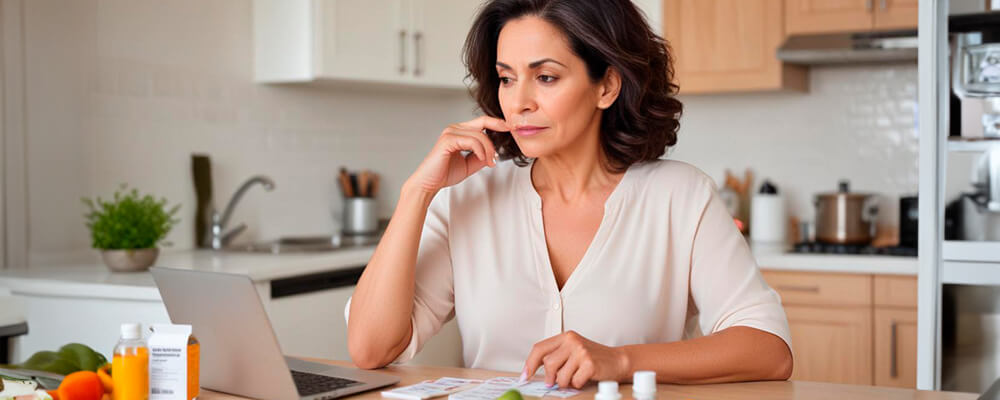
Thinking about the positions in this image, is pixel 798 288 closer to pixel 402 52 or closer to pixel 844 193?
pixel 844 193

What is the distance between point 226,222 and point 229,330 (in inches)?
92.4

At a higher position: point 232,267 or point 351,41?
point 351,41

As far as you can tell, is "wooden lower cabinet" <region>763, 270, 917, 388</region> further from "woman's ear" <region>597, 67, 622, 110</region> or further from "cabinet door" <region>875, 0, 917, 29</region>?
"woman's ear" <region>597, 67, 622, 110</region>

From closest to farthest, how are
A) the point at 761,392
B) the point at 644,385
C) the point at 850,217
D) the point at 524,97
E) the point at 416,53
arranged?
the point at 644,385 → the point at 761,392 → the point at 524,97 → the point at 850,217 → the point at 416,53

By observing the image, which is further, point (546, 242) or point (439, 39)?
point (439, 39)

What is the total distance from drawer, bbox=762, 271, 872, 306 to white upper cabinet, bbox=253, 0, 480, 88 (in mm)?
1597

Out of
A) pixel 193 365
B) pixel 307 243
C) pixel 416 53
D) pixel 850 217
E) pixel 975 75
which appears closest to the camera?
pixel 193 365

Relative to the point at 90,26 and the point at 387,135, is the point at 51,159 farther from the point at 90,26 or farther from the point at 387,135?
the point at 387,135

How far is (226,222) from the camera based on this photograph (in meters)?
3.64

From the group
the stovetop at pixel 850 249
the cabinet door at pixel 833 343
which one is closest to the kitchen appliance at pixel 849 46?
the stovetop at pixel 850 249

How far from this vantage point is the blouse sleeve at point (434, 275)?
182 cm

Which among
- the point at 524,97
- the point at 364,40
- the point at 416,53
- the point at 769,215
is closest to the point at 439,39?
the point at 416,53

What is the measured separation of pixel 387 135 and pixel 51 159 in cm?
169

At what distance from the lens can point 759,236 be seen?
3988 mm
